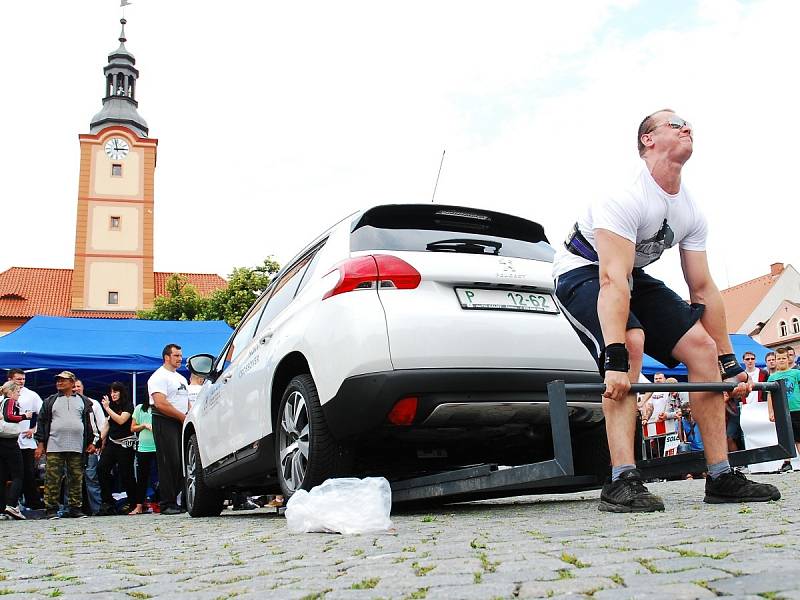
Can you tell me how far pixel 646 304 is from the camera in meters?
4.49

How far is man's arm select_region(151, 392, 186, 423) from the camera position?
31.0 feet

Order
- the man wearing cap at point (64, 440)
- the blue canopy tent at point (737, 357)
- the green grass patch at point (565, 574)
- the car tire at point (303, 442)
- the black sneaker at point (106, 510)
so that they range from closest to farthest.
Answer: the green grass patch at point (565, 574), the car tire at point (303, 442), the man wearing cap at point (64, 440), the black sneaker at point (106, 510), the blue canopy tent at point (737, 357)

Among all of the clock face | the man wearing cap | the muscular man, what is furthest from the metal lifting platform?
the clock face

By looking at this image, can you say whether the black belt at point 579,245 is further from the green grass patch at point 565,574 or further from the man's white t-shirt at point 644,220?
the green grass patch at point 565,574

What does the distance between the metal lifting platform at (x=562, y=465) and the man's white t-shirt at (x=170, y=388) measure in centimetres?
512

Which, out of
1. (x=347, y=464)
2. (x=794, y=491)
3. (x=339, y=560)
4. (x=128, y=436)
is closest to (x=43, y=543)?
(x=347, y=464)

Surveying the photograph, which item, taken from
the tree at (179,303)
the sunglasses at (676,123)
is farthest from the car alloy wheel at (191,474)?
the tree at (179,303)

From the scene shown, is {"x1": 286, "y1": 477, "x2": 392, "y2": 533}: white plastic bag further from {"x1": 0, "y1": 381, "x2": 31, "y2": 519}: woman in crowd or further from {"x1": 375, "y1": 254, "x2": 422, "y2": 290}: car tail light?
{"x1": 0, "y1": 381, "x2": 31, "y2": 519}: woman in crowd

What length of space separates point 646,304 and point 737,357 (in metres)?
11.7

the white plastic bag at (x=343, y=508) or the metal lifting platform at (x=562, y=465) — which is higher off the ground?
the metal lifting platform at (x=562, y=465)

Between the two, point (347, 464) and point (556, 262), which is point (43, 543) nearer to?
point (347, 464)

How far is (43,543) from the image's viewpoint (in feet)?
16.2

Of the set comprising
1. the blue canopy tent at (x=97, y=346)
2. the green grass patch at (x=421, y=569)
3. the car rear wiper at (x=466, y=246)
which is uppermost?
the blue canopy tent at (x=97, y=346)

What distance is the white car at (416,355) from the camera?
14.7 feet
